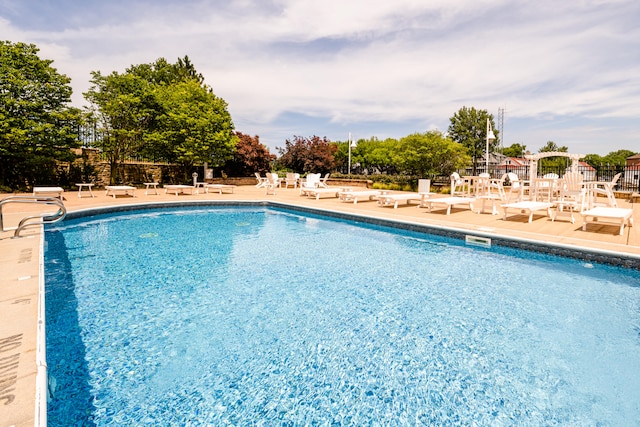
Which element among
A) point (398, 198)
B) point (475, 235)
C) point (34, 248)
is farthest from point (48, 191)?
point (475, 235)

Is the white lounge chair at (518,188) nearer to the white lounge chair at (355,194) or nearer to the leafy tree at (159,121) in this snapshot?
the white lounge chair at (355,194)

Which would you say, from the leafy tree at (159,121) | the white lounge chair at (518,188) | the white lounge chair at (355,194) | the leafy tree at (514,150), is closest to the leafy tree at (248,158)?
the leafy tree at (159,121)

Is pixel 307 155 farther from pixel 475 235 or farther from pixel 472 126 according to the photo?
pixel 472 126

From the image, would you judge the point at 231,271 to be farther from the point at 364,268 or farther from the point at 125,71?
the point at 125,71

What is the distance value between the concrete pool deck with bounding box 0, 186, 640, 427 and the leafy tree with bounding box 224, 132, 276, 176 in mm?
10719

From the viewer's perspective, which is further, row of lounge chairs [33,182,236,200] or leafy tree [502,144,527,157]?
leafy tree [502,144,527,157]

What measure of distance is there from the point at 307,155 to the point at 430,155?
9.19 meters

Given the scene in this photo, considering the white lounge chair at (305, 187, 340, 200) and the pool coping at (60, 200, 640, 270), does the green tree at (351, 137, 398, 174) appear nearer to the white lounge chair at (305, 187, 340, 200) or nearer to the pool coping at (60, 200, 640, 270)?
the white lounge chair at (305, 187, 340, 200)

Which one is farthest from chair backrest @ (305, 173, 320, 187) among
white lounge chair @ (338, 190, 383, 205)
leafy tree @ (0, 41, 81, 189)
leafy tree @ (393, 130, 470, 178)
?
leafy tree @ (0, 41, 81, 189)

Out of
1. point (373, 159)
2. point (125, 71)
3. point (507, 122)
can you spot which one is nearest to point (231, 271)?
point (125, 71)

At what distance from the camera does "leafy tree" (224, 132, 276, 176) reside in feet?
74.6

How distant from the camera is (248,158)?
22812mm

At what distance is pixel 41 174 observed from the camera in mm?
14961

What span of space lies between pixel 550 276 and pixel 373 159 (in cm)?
3594
